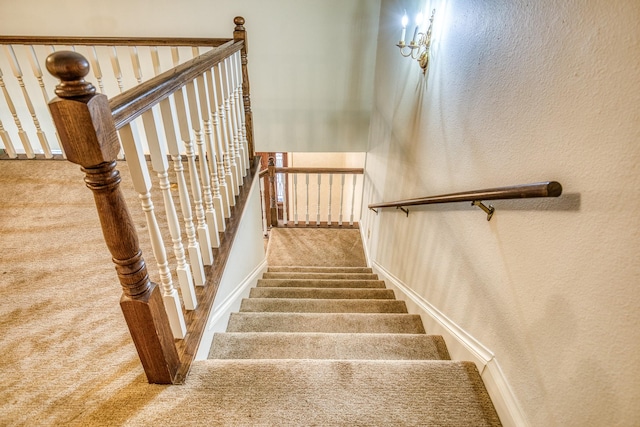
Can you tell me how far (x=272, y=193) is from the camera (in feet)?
14.6

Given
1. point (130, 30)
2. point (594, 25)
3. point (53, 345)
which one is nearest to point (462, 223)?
point (594, 25)

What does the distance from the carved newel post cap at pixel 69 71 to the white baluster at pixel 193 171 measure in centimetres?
52

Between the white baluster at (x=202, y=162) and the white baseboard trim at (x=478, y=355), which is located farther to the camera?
the white baluster at (x=202, y=162)

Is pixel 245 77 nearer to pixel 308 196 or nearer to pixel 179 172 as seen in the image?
pixel 179 172

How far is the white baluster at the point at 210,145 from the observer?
54.4 inches

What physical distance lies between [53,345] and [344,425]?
108 cm

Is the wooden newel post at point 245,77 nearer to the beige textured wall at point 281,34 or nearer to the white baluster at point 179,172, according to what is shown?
the beige textured wall at point 281,34

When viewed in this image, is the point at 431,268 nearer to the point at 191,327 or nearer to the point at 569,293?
the point at 569,293

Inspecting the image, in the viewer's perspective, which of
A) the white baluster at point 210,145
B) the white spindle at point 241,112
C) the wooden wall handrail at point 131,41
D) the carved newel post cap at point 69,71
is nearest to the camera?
the carved newel post cap at point 69,71

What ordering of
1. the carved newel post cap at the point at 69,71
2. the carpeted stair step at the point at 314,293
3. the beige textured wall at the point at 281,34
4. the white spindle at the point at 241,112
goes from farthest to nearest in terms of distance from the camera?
the beige textured wall at the point at 281,34 → the carpeted stair step at the point at 314,293 → the white spindle at the point at 241,112 → the carved newel post cap at the point at 69,71

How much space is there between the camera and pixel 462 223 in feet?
4.41

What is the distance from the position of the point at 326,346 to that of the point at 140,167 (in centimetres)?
105

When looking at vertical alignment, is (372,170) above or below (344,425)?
below

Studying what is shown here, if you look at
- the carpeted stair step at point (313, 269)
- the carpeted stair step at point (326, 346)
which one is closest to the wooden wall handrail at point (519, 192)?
the carpeted stair step at point (326, 346)
